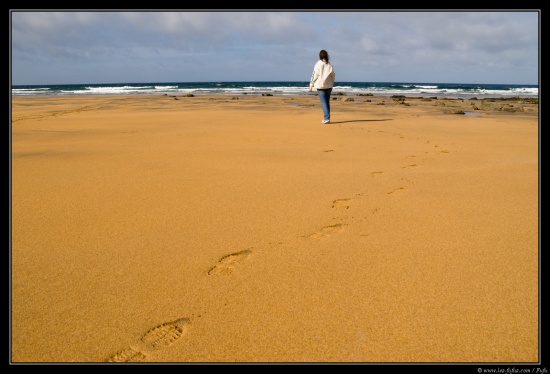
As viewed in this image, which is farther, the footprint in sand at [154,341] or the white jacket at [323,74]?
the white jacket at [323,74]

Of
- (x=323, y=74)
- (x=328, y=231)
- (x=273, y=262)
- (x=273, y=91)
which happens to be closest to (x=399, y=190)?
(x=328, y=231)

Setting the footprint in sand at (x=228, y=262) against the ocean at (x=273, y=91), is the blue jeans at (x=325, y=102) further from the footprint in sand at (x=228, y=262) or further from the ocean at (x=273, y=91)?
the ocean at (x=273, y=91)

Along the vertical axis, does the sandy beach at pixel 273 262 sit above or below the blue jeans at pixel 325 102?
below

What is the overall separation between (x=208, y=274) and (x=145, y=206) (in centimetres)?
97

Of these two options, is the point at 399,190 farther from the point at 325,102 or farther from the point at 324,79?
the point at 324,79

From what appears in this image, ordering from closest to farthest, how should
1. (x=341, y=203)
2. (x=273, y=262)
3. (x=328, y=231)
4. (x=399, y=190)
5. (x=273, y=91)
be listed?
(x=273, y=262) < (x=328, y=231) < (x=341, y=203) < (x=399, y=190) < (x=273, y=91)

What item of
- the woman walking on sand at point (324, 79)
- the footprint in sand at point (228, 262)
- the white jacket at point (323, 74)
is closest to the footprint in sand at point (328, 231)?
the footprint in sand at point (228, 262)

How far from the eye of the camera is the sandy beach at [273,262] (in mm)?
1178

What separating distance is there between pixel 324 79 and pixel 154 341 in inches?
248

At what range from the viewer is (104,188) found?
266 centimetres

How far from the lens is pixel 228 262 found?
1662 mm

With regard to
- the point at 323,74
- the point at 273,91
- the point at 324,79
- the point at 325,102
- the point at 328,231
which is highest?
the point at 273,91

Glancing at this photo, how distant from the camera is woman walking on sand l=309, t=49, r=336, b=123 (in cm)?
674
